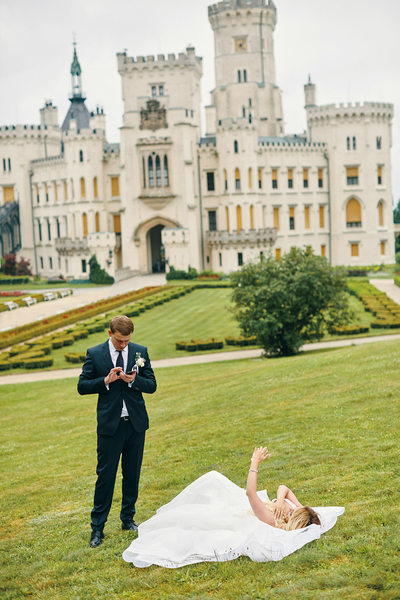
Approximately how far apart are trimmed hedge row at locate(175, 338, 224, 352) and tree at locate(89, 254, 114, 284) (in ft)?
118

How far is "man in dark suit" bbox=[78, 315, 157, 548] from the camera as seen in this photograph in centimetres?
805

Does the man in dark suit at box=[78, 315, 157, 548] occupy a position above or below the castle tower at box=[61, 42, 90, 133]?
below

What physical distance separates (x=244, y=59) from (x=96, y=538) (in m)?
75.8

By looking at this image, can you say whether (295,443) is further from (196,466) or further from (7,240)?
(7,240)

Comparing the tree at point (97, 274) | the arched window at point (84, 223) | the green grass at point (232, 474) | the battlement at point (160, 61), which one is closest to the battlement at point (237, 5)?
the battlement at point (160, 61)

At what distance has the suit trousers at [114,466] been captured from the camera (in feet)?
26.6

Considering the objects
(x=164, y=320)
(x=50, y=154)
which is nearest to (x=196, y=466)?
(x=164, y=320)

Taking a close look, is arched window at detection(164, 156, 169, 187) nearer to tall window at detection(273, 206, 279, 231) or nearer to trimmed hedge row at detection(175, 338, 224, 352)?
tall window at detection(273, 206, 279, 231)

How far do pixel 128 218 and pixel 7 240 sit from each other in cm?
1598

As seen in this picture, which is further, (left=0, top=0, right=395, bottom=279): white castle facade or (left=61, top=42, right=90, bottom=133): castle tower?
(left=61, top=42, right=90, bottom=133): castle tower

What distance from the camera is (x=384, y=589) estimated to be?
6.18m

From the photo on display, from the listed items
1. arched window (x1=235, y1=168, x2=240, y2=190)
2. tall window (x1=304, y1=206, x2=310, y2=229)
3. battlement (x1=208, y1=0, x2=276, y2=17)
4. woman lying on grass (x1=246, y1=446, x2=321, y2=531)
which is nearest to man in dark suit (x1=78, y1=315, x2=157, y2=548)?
woman lying on grass (x1=246, y1=446, x2=321, y2=531)

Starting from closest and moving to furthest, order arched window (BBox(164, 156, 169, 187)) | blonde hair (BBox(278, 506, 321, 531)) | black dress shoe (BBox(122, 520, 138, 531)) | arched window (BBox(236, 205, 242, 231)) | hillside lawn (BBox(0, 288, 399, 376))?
blonde hair (BBox(278, 506, 321, 531)) → black dress shoe (BBox(122, 520, 138, 531)) → hillside lawn (BBox(0, 288, 399, 376)) → arched window (BBox(164, 156, 169, 187)) → arched window (BBox(236, 205, 242, 231))

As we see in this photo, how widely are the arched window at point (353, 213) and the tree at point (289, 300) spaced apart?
1957 inches
